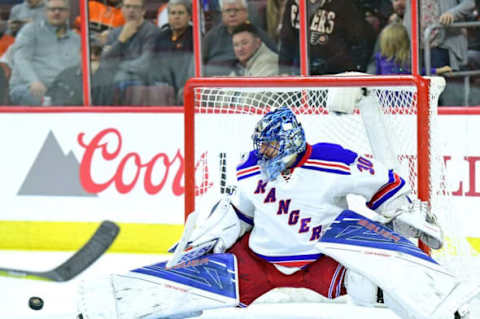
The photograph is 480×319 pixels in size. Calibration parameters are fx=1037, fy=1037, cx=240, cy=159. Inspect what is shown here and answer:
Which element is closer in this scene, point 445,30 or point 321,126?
point 321,126

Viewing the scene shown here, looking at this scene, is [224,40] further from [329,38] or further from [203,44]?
[329,38]

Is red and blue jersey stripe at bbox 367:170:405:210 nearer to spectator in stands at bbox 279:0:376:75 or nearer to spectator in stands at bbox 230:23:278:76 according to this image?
spectator in stands at bbox 279:0:376:75

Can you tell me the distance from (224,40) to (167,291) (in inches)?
93.8

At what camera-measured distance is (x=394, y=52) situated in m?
5.13

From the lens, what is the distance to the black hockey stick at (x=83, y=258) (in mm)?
4543

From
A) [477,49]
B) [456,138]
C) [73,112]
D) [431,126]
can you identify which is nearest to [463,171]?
[456,138]

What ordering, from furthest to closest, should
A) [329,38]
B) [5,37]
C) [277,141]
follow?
1. [5,37]
2. [329,38]
3. [277,141]

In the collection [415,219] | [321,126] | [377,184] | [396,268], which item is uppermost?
[321,126]

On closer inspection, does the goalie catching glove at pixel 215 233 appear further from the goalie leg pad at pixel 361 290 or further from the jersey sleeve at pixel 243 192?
the goalie leg pad at pixel 361 290

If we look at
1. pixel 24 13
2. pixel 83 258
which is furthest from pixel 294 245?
pixel 24 13

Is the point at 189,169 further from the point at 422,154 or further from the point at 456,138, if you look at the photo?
the point at 456,138

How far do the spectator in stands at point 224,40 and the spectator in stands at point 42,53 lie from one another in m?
0.73

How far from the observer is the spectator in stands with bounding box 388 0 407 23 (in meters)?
5.05

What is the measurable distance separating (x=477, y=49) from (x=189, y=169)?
1841 mm
